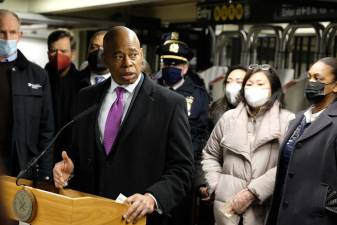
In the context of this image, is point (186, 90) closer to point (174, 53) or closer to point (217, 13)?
point (174, 53)

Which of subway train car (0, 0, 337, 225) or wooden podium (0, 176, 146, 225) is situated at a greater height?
subway train car (0, 0, 337, 225)

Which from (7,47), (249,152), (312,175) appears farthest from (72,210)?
(7,47)

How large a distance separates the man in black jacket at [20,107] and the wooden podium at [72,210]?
1288mm

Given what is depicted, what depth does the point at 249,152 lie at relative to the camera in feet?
9.01

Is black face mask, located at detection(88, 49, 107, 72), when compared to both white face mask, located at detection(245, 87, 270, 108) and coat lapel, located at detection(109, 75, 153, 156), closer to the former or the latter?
white face mask, located at detection(245, 87, 270, 108)

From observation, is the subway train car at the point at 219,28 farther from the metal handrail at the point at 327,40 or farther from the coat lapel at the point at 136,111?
the coat lapel at the point at 136,111

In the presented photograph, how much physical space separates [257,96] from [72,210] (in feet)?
5.47

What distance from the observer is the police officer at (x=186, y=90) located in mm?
3408

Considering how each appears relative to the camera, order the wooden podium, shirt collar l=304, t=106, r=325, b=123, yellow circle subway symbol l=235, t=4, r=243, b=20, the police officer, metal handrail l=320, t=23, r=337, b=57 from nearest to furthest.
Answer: the wooden podium
shirt collar l=304, t=106, r=325, b=123
the police officer
metal handrail l=320, t=23, r=337, b=57
yellow circle subway symbol l=235, t=4, r=243, b=20

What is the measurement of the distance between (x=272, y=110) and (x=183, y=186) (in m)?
1.14

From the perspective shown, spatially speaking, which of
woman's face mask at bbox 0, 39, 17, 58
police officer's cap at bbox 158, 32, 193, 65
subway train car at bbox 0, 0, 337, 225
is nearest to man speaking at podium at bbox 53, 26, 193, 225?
subway train car at bbox 0, 0, 337, 225

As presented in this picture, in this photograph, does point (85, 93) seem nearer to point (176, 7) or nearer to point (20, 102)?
point (20, 102)

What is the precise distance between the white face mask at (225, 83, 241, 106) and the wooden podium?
1.98 metres

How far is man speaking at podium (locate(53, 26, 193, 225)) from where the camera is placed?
1.91 m
